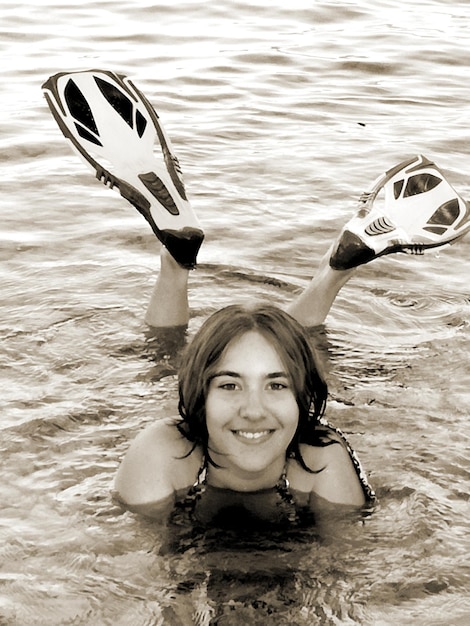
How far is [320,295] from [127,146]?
100 cm

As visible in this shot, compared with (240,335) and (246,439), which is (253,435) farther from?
(240,335)

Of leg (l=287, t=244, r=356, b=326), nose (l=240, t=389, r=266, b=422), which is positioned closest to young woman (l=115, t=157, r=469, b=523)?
nose (l=240, t=389, r=266, b=422)

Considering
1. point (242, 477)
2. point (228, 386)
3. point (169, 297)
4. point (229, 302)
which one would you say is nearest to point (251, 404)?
point (228, 386)

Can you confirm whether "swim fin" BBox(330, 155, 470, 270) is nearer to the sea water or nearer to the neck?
the sea water

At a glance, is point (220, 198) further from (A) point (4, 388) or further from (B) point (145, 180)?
(A) point (4, 388)

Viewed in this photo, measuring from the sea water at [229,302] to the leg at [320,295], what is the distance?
115 millimetres

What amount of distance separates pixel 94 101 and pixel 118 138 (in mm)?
199

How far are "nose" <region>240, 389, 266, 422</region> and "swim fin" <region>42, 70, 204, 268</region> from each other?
4.22ft

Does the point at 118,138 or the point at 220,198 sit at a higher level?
the point at 118,138

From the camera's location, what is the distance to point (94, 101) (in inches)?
185

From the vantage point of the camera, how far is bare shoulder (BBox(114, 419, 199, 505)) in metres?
3.37

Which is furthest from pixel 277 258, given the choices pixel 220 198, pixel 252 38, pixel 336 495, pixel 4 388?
pixel 252 38

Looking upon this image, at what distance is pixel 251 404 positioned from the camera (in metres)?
3.18

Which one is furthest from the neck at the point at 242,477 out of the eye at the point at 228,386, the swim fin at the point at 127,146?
the swim fin at the point at 127,146
